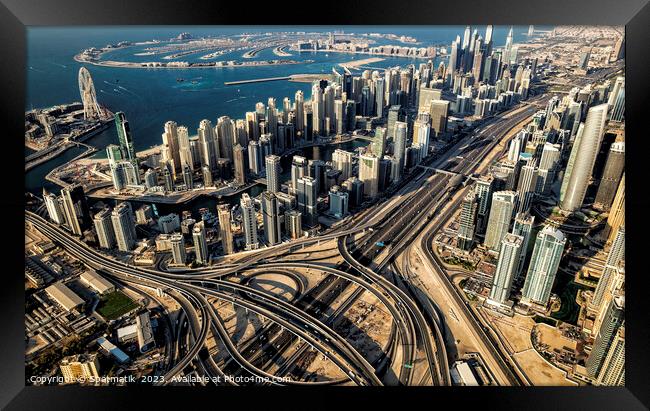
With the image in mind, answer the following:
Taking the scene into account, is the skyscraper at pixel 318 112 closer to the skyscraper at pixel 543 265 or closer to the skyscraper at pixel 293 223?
the skyscraper at pixel 293 223

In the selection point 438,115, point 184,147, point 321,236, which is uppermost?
point 438,115

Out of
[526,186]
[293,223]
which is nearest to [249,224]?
[293,223]

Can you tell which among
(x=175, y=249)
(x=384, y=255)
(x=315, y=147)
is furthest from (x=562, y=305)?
(x=315, y=147)

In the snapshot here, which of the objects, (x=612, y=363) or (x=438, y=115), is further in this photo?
(x=438, y=115)

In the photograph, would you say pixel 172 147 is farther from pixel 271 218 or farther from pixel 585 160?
pixel 585 160

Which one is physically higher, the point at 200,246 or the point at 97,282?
the point at 200,246

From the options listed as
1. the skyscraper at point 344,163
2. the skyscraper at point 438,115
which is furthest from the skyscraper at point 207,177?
the skyscraper at point 438,115

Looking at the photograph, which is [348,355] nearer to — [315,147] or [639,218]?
[639,218]
